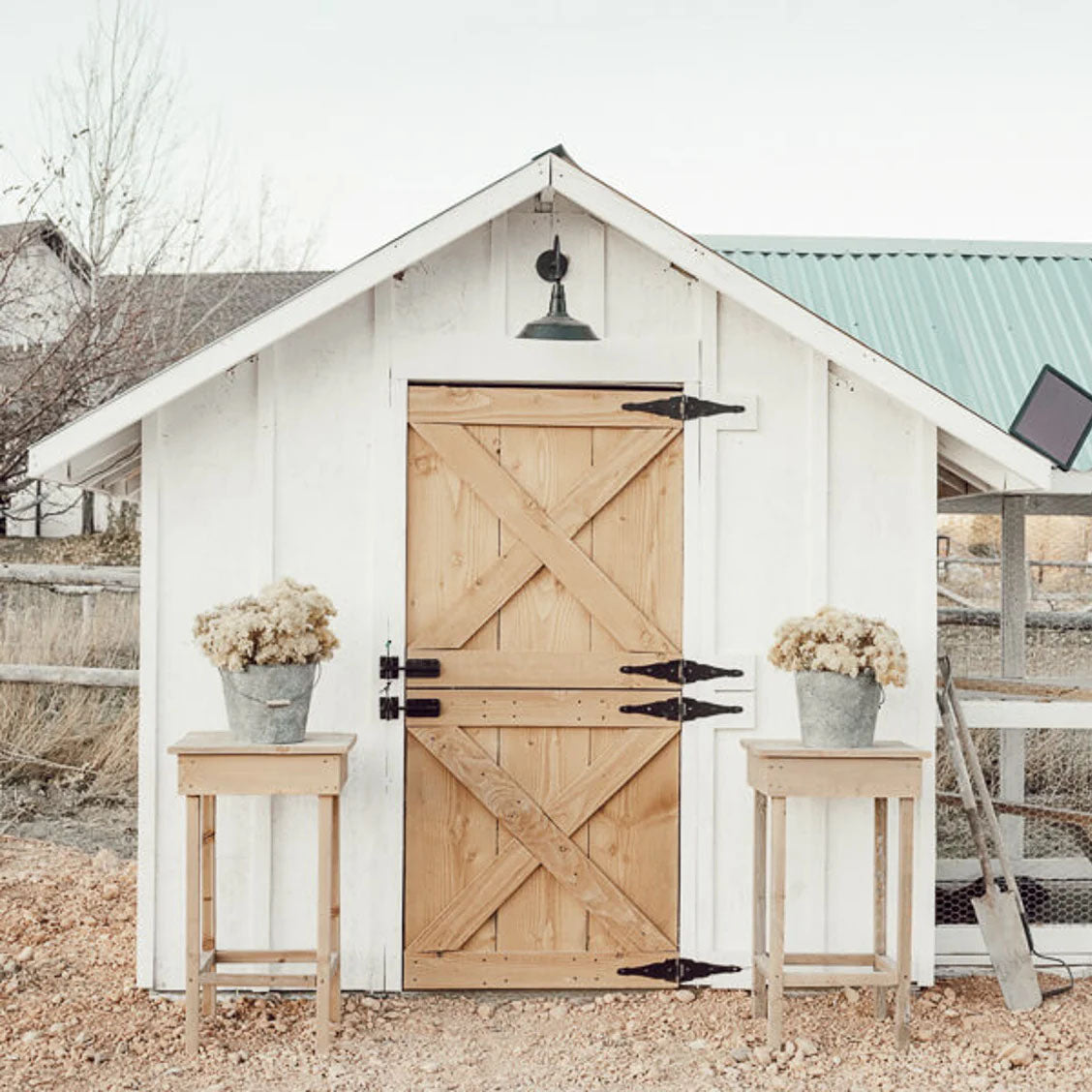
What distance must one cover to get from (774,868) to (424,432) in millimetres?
2183

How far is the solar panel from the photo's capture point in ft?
21.6

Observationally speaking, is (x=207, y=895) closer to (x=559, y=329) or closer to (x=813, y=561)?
(x=559, y=329)

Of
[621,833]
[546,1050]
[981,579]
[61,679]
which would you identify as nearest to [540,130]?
[981,579]

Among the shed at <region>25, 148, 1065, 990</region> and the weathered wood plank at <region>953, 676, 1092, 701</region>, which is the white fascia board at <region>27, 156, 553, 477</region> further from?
the weathered wood plank at <region>953, 676, 1092, 701</region>

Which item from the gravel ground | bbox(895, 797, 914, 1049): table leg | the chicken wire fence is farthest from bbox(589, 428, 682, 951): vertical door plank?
the chicken wire fence

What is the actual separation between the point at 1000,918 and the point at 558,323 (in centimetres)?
304

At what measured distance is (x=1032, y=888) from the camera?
24.2 feet

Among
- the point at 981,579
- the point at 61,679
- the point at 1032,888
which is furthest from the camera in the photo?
the point at 981,579

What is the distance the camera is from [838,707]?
5.49m

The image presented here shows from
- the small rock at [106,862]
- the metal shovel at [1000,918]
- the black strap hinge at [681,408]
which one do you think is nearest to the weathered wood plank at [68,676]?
the small rock at [106,862]

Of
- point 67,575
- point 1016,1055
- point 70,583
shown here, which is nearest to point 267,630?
point 1016,1055

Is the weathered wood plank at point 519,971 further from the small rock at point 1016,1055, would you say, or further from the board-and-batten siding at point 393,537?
the small rock at point 1016,1055

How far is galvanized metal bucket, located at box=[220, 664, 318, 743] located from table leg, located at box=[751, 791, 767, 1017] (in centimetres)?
182

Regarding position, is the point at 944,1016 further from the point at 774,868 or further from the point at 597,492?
the point at 597,492
